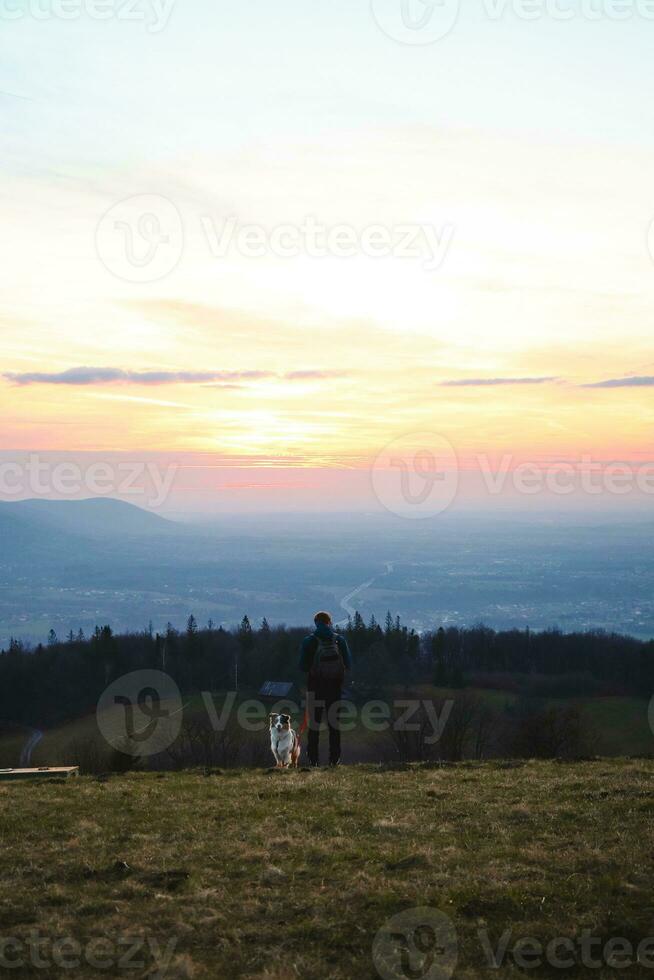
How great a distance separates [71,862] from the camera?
340 inches

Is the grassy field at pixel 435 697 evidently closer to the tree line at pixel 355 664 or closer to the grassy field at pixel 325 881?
the tree line at pixel 355 664

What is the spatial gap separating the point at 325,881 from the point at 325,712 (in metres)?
8.78

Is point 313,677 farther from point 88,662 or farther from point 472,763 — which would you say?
point 88,662

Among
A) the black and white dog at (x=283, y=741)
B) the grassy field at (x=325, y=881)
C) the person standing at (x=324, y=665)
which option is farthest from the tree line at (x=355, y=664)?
the grassy field at (x=325, y=881)

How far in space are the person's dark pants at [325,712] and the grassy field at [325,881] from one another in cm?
377

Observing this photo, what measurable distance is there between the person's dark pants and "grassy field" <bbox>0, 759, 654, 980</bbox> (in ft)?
12.4

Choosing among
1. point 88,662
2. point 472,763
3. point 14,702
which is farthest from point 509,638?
point 472,763

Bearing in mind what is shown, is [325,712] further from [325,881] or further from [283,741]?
[325,881]

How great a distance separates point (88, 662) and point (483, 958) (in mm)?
94124

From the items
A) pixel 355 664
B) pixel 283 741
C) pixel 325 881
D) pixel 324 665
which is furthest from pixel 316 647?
pixel 355 664

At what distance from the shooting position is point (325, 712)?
1664 cm

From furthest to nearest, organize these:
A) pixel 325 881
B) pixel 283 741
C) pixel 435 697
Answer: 1. pixel 435 697
2. pixel 283 741
3. pixel 325 881

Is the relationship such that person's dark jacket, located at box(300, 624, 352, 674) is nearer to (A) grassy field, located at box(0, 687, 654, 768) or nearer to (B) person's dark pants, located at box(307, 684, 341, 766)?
(B) person's dark pants, located at box(307, 684, 341, 766)

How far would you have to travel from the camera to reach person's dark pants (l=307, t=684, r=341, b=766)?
16422 millimetres
